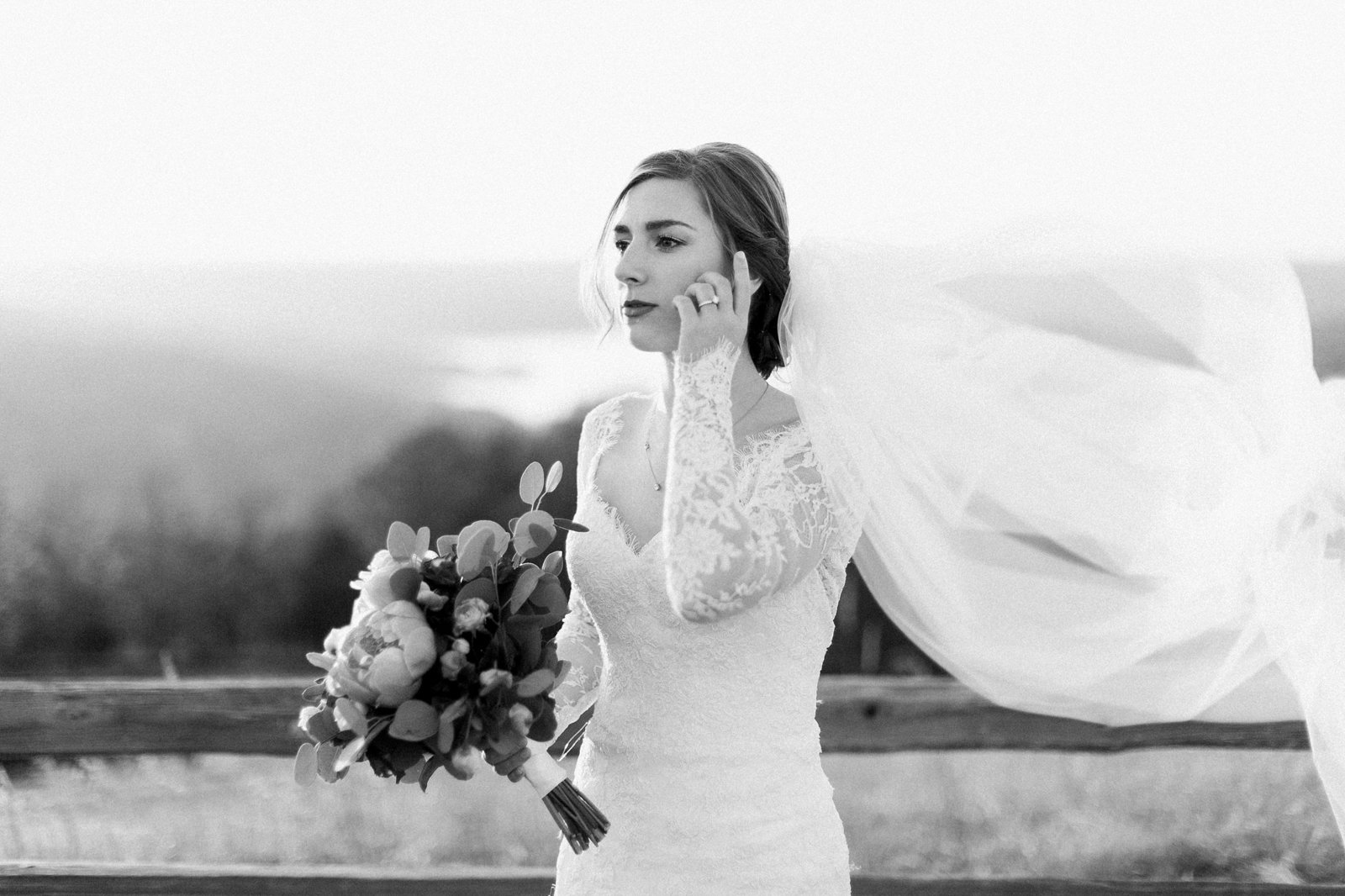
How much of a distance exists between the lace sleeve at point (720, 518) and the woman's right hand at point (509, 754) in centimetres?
29

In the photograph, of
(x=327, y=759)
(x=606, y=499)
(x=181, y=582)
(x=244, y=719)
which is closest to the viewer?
(x=327, y=759)

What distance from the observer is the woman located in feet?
5.84

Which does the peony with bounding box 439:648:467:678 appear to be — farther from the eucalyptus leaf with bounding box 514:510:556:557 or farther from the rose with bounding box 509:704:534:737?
the eucalyptus leaf with bounding box 514:510:556:557

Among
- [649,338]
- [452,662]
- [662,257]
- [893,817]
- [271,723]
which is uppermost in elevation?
[662,257]

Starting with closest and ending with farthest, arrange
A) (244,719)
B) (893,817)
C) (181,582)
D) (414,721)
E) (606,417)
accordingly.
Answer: (414,721), (606,417), (244,719), (893,817), (181,582)

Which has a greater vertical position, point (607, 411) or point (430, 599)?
point (607, 411)

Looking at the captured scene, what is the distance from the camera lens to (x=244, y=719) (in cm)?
362

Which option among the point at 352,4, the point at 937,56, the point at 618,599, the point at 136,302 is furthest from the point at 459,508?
the point at 618,599

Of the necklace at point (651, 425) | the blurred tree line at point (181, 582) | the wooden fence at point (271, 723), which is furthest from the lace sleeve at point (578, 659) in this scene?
the blurred tree line at point (181, 582)

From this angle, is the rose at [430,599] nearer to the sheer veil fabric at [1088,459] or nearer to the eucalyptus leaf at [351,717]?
the eucalyptus leaf at [351,717]

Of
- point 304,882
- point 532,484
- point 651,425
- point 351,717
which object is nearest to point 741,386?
point 651,425

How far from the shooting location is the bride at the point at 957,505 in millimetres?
1854

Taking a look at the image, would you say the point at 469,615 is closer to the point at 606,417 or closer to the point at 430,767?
the point at 430,767

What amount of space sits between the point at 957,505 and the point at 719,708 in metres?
0.51
